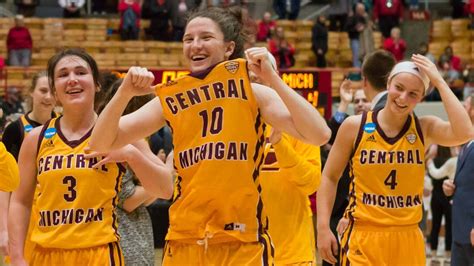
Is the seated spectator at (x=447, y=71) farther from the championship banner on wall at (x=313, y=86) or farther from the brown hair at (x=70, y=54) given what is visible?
the brown hair at (x=70, y=54)

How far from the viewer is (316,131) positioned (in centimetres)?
409

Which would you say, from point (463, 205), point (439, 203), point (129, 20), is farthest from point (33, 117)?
point (129, 20)

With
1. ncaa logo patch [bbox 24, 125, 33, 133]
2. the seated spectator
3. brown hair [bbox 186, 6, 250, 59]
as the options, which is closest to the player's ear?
brown hair [bbox 186, 6, 250, 59]

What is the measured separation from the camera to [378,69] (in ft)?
21.0

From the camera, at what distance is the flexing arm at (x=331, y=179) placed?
18.9ft

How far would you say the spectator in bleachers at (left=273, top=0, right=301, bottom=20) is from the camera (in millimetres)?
23797

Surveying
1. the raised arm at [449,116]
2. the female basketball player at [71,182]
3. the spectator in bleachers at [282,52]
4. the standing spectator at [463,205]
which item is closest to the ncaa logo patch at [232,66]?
the female basketball player at [71,182]

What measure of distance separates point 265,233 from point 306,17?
21.2 meters

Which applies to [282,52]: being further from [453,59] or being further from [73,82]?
[73,82]

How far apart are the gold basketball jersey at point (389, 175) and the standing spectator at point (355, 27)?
56.1 ft

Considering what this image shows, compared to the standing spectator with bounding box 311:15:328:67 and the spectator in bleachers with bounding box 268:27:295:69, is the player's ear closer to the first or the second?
the spectator in bleachers with bounding box 268:27:295:69

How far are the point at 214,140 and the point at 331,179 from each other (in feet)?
5.87

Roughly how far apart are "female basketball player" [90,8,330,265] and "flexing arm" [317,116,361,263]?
150cm

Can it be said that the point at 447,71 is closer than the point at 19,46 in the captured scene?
No
